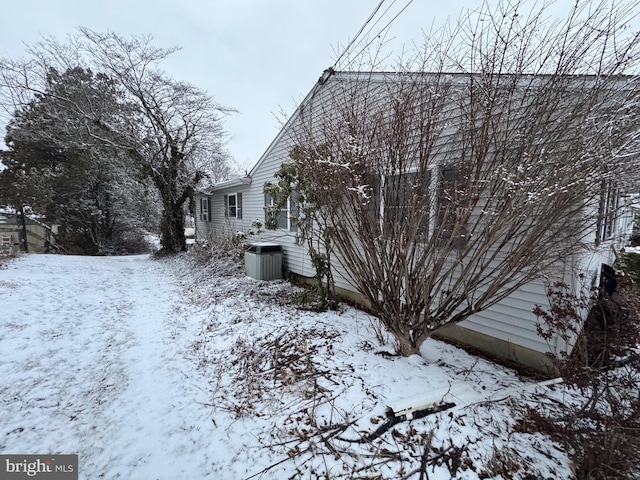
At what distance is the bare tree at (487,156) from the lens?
8.55 feet

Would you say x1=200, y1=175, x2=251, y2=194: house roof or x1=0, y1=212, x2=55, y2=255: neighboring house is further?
x1=0, y1=212, x2=55, y2=255: neighboring house

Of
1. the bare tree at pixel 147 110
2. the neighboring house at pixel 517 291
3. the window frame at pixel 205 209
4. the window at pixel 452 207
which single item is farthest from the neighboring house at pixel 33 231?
the window at pixel 452 207

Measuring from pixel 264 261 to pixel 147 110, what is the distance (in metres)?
10.2

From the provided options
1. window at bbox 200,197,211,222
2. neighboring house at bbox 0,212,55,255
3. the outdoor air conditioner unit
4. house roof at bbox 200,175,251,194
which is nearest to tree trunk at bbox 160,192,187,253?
house roof at bbox 200,175,251,194

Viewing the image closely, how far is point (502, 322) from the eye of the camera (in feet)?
12.6

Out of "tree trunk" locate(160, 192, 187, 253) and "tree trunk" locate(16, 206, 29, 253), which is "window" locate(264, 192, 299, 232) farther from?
"tree trunk" locate(16, 206, 29, 253)

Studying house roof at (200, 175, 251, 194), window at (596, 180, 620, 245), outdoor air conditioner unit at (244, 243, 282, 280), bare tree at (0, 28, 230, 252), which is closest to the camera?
window at (596, 180, 620, 245)

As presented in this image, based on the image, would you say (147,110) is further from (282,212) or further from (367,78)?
(367,78)

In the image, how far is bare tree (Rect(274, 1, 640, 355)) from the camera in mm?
2607

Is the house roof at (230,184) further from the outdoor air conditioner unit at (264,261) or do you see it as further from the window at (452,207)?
the window at (452,207)

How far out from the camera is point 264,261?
26.3 ft

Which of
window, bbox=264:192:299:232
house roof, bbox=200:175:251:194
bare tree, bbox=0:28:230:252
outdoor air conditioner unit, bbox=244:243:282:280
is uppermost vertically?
bare tree, bbox=0:28:230:252

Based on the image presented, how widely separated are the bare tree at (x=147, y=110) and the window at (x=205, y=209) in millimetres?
1966

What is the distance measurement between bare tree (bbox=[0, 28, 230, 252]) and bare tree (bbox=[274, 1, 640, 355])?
12.1 metres
